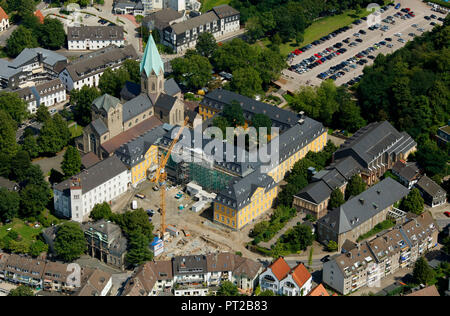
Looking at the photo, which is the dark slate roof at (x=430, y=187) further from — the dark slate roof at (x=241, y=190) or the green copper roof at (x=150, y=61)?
the green copper roof at (x=150, y=61)

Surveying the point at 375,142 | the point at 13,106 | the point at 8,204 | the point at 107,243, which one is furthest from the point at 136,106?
the point at 375,142

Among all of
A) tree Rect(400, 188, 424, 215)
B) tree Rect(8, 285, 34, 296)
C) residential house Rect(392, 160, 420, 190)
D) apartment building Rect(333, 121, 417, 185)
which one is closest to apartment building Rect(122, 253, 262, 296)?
tree Rect(8, 285, 34, 296)

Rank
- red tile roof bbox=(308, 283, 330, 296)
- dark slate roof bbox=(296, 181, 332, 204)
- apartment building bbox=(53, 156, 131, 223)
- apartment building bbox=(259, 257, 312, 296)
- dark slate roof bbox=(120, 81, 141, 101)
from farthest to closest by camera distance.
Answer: dark slate roof bbox=(120, 81, 141, 101)
dark slate roof bbox=(296, 181, 332, 204)
apartment building bbox=(53, 156, 131, 223)
apartment building bbox=(259, 257, 312, 296)
red tile roof bbox=(308, 283, 330, 296)

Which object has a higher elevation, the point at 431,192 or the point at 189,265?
the point at 431,192

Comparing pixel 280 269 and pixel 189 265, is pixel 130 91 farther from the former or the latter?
pixel 280 269

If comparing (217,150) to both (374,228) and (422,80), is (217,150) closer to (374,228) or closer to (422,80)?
(374,228)

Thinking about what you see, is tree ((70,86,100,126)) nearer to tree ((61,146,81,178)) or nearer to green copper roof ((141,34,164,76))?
green copper roof ((141,34,164,76))
